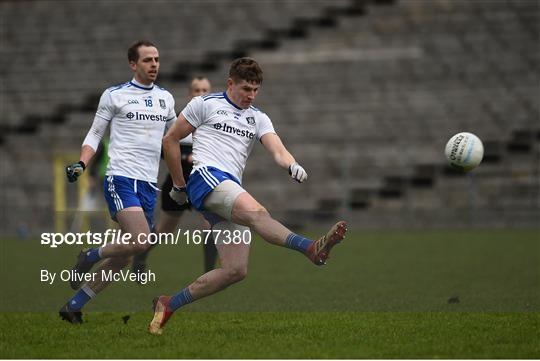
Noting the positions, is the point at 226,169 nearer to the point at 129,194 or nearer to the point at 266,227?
the point at 266,227

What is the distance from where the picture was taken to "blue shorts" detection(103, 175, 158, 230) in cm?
839

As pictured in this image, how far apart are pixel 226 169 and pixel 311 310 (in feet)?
7.41

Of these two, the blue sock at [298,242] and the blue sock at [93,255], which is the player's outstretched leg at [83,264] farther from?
the blue sock at [298,242]

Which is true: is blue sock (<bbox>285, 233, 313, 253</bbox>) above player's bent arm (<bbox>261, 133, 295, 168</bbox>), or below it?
below

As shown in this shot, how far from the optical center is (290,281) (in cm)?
1205

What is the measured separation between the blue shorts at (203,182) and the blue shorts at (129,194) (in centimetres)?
113

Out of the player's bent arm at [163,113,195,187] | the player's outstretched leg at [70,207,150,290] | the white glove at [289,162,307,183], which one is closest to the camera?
the white glove at [289,162,307,183]

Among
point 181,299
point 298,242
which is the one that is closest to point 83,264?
point 181,299

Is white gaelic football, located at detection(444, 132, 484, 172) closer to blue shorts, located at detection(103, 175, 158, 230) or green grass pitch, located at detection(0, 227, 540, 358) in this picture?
green grass pitch, located at detection(0, 227, 540, 358)

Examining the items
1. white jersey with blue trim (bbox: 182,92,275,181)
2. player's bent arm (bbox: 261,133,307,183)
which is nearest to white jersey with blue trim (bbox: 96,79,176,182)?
white jersey with blue trim (bbox: 182,92,275,181)

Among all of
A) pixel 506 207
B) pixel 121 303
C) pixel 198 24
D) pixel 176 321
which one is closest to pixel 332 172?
pixel 506 207

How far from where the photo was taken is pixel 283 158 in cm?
716

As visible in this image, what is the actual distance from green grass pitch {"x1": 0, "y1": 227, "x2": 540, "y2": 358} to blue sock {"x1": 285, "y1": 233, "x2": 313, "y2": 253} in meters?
0.65

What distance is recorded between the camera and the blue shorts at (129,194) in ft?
27.5
